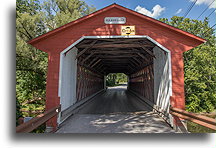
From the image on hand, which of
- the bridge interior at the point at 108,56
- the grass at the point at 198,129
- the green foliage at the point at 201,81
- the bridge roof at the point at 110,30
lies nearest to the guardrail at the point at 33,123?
the bridge interior at the point at 108,56

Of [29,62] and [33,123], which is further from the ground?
[29,62]

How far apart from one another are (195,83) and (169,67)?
12389 mm

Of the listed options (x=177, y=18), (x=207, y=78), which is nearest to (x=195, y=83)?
(x=207, y=78)

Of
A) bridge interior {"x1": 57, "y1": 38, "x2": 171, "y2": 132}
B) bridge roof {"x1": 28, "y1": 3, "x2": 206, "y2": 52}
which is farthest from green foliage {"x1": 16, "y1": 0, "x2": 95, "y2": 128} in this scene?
bridge roof {"x1": 28, "y1": 3, "x2": 206, "y2": 52}

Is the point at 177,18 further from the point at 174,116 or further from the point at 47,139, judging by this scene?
the point at 47,139

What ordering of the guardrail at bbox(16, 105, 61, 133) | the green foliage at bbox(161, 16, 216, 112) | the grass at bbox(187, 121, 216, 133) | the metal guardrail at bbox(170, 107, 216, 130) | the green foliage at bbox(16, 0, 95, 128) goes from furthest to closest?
the green foliage at bbox(161, 16, 216, 112)
the grass at bbox(187, 121, 216, 133)
the green foliage at bbox(16, 0, 95, 128)
the metal guardrail at bbox(170, 107, 216, 130)
the guardrail at bbox(16, 105, 61, 133)

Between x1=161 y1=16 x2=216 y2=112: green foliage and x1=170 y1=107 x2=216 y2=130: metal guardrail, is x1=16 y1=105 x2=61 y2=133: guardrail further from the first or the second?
x1=161 y1=16 x2=216 y2=112: green foliage

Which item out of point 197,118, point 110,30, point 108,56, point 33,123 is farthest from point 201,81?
point 33,123

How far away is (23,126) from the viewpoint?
2887mm

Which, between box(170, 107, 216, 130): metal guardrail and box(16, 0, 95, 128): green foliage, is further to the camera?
box(16, 0, 95, 128): green foliage

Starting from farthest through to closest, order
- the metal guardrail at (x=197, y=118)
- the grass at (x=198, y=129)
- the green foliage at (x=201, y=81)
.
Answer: the green foliage at (x=201, y=81), the grass at (x=198, y=129), the metal guardrail at (x=197, y=118)

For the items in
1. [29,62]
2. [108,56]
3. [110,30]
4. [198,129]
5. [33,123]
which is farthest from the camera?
[198,129]

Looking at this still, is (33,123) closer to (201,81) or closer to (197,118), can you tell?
(197,118)

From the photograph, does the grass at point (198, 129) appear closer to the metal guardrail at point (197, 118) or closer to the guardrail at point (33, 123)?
the metal guardrail at point (197, 118)
